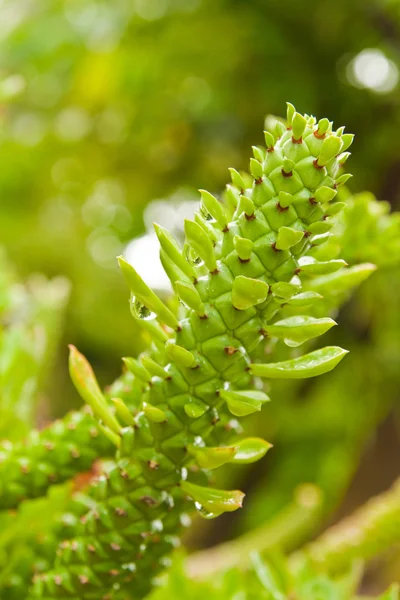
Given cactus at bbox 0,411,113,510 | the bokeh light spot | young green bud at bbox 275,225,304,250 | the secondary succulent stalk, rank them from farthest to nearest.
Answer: the bokeh light spot < the secondary succulent stalk < cactus at bbox 0,411,113,510 < young green bud at bbox 275,225,304,250

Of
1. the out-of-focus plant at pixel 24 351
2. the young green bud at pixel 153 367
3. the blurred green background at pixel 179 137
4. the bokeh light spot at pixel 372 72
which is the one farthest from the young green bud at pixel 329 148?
the bokeh light spot at pixel 372 72

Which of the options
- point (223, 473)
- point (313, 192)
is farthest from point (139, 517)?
point (223, 473)

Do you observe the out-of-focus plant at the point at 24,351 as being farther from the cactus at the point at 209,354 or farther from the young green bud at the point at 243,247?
the young green bud at the point at 243,247

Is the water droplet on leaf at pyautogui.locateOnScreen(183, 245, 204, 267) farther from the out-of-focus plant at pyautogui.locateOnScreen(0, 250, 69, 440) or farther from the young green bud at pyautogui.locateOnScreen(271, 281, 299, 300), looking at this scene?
the out-of-focus plant at pyautogui.locateOnScreen(0, 250, 69, 440)

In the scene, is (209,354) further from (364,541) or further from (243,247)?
(364,541)

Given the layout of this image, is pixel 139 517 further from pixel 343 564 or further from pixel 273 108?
pixel 273 108

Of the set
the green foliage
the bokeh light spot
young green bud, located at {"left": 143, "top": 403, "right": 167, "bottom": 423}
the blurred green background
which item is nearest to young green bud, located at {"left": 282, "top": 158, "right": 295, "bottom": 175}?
the green foliage
